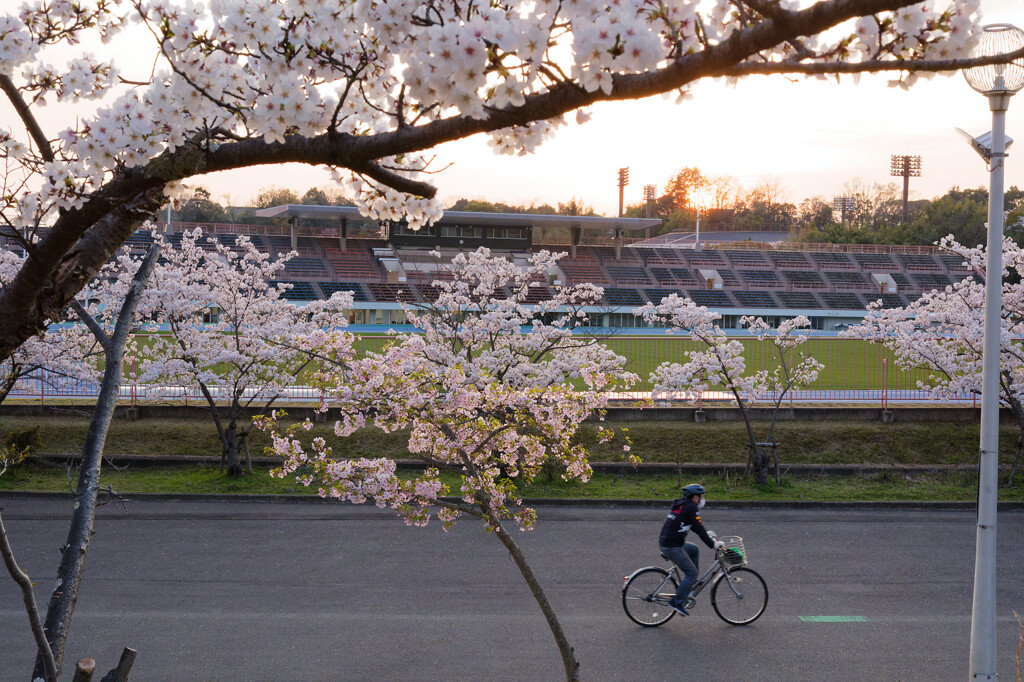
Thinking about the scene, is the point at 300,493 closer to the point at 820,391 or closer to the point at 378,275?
the point at 820,391

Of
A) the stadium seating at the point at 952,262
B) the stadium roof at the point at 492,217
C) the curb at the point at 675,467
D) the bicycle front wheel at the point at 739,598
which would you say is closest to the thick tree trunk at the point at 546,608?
the bicycle front wheel at the point at 739,598

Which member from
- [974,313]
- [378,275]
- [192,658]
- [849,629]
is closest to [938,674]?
[849,629]

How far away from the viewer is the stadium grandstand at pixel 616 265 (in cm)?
4288

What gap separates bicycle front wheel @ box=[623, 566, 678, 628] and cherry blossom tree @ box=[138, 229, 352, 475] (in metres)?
8.00

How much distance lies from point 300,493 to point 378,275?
102 ft

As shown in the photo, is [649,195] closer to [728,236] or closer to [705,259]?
[728,236]

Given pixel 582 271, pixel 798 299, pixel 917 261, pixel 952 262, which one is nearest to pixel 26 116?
pixel 582 271

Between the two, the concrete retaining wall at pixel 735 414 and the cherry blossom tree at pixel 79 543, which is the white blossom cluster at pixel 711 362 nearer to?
the concrete retaining wall at pixel 735 414

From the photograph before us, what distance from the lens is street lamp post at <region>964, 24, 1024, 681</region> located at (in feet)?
19.4

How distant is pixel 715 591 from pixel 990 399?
338 centimetres

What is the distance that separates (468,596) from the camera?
9.08 metres

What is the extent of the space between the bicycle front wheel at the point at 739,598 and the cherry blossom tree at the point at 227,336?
27.9 feet

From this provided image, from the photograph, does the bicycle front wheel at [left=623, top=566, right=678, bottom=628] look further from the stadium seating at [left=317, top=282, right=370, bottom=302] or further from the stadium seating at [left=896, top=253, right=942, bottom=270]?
the stadium seating at [left=896, top=253, right=942, bottom=270]

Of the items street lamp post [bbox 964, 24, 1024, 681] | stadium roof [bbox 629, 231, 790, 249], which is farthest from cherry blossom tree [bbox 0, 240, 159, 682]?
stadium roof [bbox 629, 231, 790, 249]
